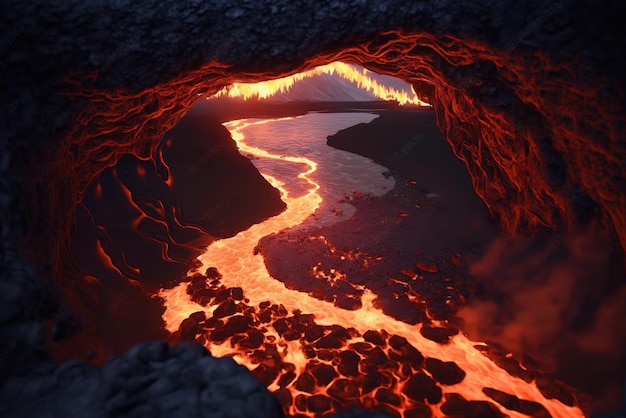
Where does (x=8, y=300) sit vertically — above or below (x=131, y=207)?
above

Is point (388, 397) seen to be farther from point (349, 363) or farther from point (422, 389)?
point (349, 363)

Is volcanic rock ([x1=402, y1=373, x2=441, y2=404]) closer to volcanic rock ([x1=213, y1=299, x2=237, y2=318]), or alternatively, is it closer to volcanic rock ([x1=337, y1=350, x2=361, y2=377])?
volcanic rock ([x1=337, y1=350, x2=361, y2=377])

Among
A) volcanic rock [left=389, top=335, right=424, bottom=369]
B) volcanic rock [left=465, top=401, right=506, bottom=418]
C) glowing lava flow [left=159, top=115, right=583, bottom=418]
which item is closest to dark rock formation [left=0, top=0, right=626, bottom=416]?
glowing lava flow [left=159, top=115, right=583, bottom=418]

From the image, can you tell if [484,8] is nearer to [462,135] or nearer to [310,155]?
[462,135]

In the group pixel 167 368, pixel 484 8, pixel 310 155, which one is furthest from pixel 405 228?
pixel 310 155

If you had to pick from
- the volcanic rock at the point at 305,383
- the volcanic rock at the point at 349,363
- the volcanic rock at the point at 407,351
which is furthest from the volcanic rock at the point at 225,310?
the volcanic rock at the point at 407,351

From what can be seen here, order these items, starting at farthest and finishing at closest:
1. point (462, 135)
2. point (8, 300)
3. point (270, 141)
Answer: point (270, 141) < point (462, 135) < point (8, 300)

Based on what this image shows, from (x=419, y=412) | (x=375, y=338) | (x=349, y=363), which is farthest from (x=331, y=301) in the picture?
(x=419, y=412)
